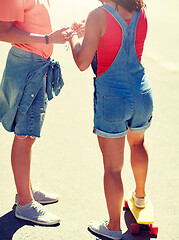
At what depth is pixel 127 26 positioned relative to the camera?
9.20 ft

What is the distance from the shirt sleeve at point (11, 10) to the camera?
2875 mm

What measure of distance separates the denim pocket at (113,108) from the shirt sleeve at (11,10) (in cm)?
80

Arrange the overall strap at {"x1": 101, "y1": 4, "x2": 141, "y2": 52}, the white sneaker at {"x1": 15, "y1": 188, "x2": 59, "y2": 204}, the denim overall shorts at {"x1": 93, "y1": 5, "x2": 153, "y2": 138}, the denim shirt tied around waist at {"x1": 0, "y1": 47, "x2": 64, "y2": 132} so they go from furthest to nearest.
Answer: the white sneaker at {"x1": 15, "y1": 188, "x2": 59, "y2": 204} → the denim shirt tied around waist at {"x1": 0, "y1": 47, "x2": 64, "y2": 132} → the denim overall shorts at {"x1": 93, "y1": 5, "x2": 153, "y2": 138} → the overall strap at {"x1": 101, "y1": 4, "x2": 141, "y2": 52}

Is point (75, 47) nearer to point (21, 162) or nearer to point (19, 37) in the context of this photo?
point (19, 37)

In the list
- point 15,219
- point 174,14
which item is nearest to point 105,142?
point 15,219

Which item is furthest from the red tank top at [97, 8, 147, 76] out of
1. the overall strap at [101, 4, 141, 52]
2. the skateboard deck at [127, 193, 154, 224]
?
the skateboard deck at [127, 193, 154, 224]

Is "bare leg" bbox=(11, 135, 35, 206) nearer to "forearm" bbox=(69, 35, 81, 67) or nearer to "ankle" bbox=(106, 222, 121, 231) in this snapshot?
"ankle" bbox=(106, 222, 121, 231)

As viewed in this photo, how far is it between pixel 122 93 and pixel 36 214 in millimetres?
1209

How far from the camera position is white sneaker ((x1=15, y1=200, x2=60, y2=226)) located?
336cm

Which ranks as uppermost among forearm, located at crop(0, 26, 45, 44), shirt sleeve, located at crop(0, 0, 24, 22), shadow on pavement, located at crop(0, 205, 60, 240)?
shirt sleeve, located at crop(0, 0, 24, 22)

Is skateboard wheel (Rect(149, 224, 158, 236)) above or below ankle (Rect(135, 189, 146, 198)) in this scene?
below

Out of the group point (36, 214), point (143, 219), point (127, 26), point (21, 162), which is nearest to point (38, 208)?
point (36, 214)

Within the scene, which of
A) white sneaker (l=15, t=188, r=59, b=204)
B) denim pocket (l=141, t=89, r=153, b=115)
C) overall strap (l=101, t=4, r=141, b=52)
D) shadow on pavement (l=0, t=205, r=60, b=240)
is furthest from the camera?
white sneaker (l=15, t=188, r=59, b=204)

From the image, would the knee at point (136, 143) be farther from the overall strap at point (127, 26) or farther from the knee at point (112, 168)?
the overall strap at point (127, 26)
